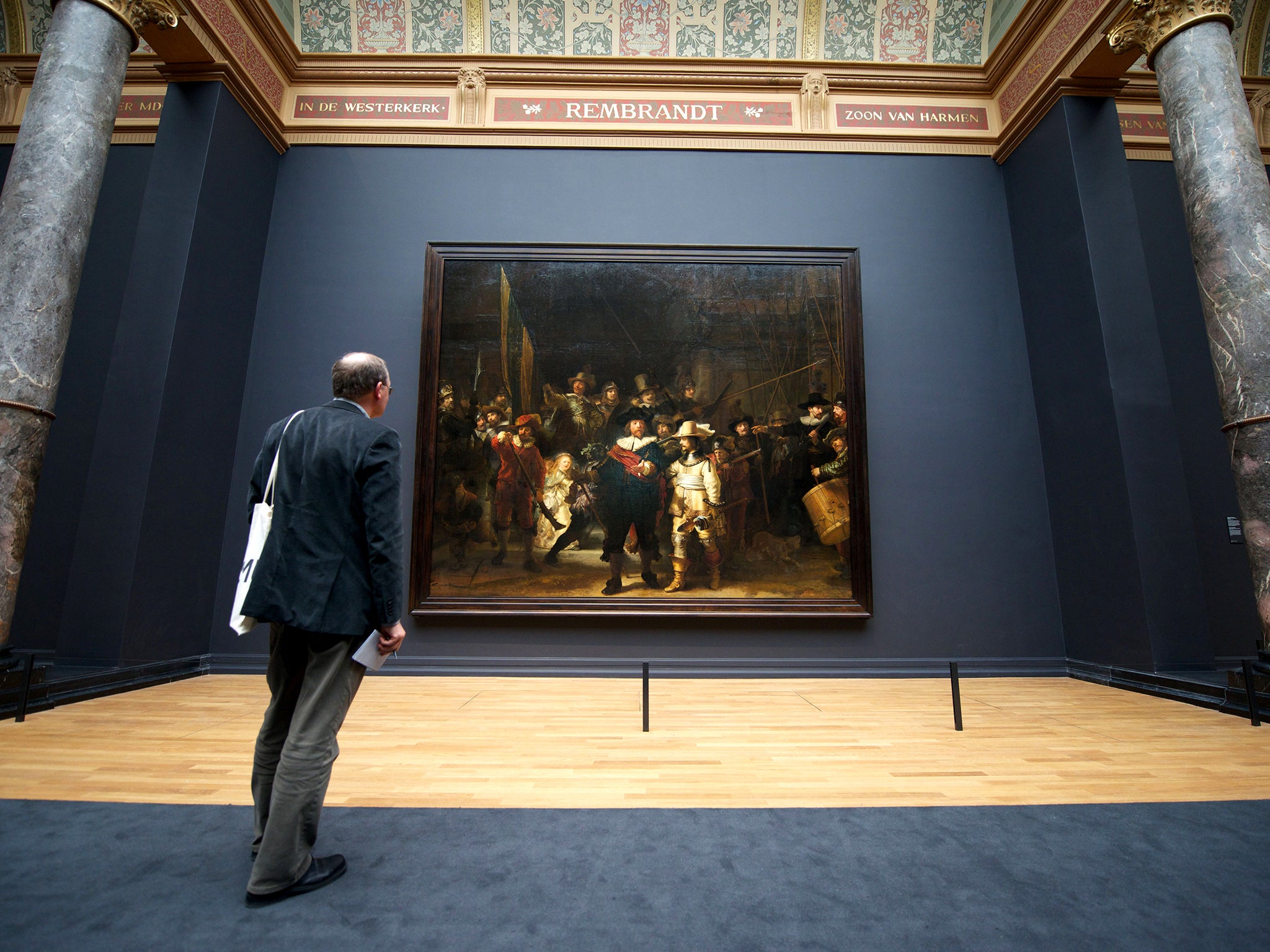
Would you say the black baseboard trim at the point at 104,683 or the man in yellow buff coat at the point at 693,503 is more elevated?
the man in yellow buff coat at the point at 693,503

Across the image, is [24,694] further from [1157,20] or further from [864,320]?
[1157,20]

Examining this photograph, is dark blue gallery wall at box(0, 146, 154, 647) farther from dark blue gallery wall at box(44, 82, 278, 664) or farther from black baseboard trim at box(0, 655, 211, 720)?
black baseboard trim at box(0, 655, 211, 720)

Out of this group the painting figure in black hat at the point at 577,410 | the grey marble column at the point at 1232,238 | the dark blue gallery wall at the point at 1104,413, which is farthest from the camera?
the painting figure in black hat at the point at 577,410

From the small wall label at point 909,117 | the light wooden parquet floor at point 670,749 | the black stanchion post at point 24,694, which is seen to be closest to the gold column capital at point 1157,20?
the small wall label at point 909,117

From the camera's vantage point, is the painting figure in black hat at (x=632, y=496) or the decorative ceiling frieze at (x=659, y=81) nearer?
the painting figure in black hat at (x=632, y=496)

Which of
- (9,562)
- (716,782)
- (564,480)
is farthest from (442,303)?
(716,782)

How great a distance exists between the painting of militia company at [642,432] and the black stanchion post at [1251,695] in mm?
2771

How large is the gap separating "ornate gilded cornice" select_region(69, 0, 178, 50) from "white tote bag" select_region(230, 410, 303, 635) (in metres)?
4.91

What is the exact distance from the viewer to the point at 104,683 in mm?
4723

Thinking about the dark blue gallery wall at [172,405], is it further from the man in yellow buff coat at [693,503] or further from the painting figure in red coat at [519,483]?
the man in yellow buff coat at [693,503]

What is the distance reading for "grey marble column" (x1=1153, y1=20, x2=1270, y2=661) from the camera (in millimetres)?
4254

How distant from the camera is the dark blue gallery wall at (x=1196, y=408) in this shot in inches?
232

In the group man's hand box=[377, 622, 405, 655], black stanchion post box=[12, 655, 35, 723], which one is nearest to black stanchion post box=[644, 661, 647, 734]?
man's hand box=[377, 622, 405, 655]

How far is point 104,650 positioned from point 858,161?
8.74 metres
